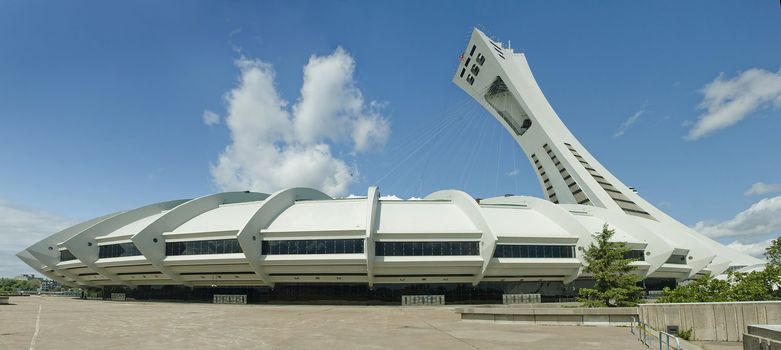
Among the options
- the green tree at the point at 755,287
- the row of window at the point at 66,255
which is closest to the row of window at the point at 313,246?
the row of window at the point at 66,255

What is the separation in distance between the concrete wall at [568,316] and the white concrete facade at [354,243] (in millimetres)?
17302

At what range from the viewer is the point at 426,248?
39.6m

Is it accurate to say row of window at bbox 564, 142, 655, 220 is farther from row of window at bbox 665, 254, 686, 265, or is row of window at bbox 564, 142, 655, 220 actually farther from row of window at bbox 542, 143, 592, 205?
row of window at bbox 665, 254, 686, 265

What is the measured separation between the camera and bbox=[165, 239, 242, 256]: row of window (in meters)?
39.6

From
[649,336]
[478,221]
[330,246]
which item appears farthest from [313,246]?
[649,336]

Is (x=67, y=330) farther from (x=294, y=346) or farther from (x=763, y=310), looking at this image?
(x=763, y=310)

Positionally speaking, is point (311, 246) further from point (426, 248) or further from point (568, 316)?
point (568, 316)

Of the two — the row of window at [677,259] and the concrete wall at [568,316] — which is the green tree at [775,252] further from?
the row of window at [677,259]

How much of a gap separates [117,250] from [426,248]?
104 ft

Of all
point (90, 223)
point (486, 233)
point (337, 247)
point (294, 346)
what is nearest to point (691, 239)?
point (486, 233)

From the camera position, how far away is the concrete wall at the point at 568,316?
18.3m

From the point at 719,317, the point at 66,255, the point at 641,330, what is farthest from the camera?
the point at 66,255

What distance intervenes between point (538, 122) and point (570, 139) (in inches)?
247

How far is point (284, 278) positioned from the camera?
41406mm
